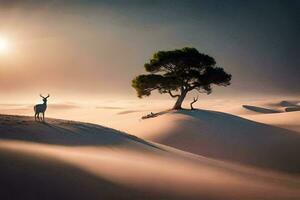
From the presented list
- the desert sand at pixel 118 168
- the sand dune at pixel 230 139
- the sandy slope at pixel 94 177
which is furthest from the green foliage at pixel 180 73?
the sandy slope at pixel 94 177

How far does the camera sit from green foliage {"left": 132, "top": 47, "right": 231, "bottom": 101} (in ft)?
122

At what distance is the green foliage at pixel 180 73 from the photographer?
122 feet

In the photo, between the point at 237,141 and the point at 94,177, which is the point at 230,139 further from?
the point at 94,177

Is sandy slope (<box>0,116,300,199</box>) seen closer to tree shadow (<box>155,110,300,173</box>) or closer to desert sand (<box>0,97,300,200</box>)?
desert sand (<box>0,97,300,200</box>)

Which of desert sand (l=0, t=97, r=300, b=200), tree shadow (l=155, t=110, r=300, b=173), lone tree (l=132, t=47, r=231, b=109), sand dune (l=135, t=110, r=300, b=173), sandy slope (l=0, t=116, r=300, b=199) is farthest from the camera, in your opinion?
lone tree (l=132, t=47, r=231, b=109)

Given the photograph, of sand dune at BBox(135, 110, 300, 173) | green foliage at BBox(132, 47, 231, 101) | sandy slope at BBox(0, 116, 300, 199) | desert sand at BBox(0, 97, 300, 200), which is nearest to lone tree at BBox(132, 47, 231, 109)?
green foliage at BBox(132, 47, 231, 101)

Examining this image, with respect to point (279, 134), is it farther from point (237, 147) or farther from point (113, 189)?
point (113, 189)

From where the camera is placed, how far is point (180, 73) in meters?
37.4

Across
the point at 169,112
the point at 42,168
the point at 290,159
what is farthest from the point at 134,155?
the point at 169,112

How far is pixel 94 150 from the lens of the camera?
13.0 metres

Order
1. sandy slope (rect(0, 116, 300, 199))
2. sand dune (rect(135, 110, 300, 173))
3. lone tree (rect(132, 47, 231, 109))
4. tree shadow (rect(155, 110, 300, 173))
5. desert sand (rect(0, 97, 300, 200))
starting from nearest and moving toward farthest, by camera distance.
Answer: sandy slope (rect(0, 116, 300, 199)) → desert sand (rect(0, 97, 300, 200)) → tree shadow (rect(155, 110, 300, 173)) → sand dune (rect(135, 110, 300, 173)) → lone tree (rect(132, 47, 231, 109))

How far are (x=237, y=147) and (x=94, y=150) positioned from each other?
47.0ft

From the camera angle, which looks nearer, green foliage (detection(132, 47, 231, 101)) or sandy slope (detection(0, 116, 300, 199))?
sandy slope (detection(0, 116, 300, 199))

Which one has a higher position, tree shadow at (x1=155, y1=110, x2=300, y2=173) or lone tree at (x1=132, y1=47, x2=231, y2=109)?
lone tree at (x1=132, y1=47, x2=231, y2=109)
